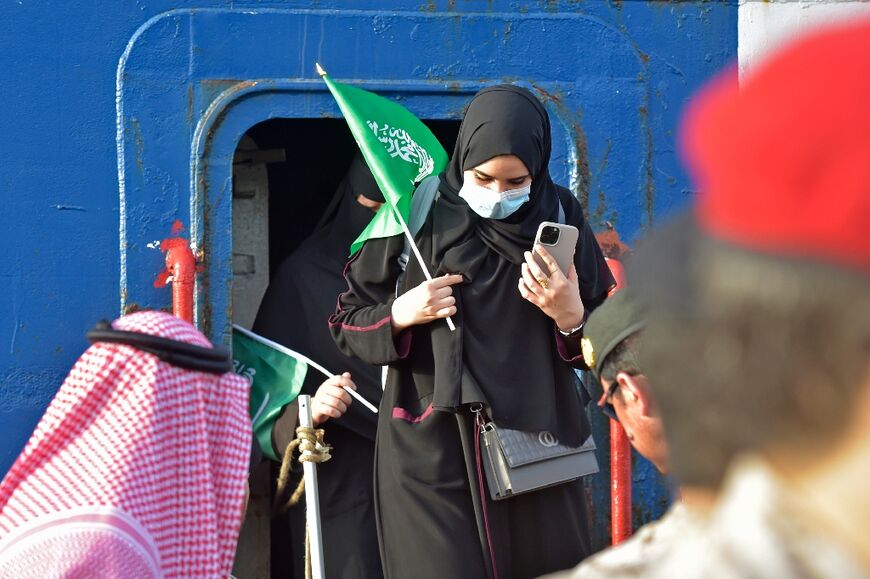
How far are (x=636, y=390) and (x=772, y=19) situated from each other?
281 centimetres

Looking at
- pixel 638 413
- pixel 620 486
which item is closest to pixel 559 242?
pixel 620 486

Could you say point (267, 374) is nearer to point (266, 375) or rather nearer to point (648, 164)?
point (266, 375)

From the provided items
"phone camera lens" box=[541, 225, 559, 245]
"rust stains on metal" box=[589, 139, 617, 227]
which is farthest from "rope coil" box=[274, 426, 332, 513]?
"rust stains on metal" box=[589, 139, 617, 227]

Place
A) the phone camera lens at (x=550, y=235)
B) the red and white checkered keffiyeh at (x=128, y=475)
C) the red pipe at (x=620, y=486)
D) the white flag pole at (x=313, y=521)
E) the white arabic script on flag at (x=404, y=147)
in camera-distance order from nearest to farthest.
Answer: the red and white checkered keffiyeh at (x=128, y=475)
the phone camera lens at (x=550, y=235)
the white flag pole at (x=313, y=521)
the white arabic script on flag at (x=404, y=147)
the red pipe at (x=620, y=486)

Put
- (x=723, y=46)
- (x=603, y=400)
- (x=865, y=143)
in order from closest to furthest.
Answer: (x=865, y=143), (x=603, y=400), (x=723, y=46)

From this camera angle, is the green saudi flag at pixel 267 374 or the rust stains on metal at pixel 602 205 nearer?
the green saudi flag at pixel 267 374

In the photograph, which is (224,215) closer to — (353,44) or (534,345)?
(353,44)

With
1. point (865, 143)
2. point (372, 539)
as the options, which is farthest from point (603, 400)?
point (372, 539)

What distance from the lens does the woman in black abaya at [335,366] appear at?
14.7 ft

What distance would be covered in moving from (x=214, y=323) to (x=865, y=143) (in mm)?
3760

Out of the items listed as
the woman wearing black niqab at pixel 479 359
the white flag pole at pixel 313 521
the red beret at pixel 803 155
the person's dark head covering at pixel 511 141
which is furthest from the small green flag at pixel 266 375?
the red beret at pixel 803 155

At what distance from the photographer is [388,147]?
4.17 metres

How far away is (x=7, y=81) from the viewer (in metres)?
4.41

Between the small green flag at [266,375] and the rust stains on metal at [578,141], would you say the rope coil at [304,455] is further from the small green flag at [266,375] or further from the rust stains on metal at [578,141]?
the rust stains on metal at [578,141]
